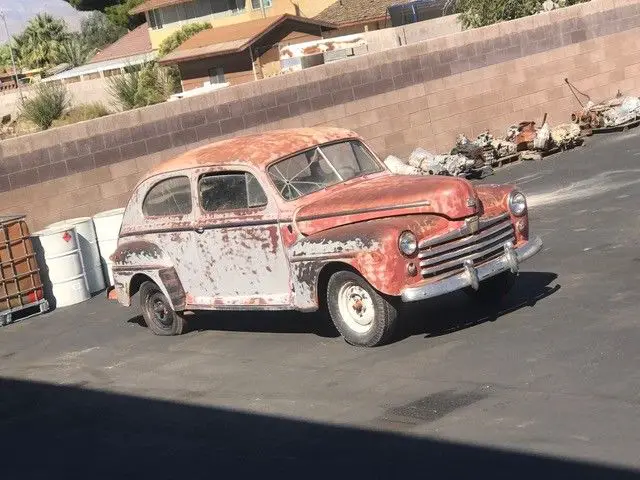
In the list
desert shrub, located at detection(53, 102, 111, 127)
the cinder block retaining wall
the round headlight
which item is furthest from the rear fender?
desert shrub, located at detection(53, 102, 111, 127)

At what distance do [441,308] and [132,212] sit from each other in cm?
349

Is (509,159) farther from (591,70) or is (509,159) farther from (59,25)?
(59,25)

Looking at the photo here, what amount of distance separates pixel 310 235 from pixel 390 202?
856mm

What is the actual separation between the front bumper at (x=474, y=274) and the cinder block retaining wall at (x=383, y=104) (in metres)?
9.37

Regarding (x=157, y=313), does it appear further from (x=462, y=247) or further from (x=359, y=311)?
(x=462, y=247)

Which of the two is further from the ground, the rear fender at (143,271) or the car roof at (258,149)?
the car roof at (258,149)

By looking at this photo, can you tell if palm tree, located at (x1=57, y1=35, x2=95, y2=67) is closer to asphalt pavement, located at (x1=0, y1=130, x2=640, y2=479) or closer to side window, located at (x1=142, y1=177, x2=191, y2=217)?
asphalt pavement, located at (x1=0, y1=130, x2=640, y2=479)

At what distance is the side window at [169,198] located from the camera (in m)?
11.5

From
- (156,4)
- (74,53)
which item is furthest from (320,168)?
(74,53)

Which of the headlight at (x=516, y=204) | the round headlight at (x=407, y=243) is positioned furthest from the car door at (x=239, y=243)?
the headlight at (x=516, y=204)

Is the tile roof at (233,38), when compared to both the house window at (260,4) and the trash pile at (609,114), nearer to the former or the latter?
the house window at (260,4)

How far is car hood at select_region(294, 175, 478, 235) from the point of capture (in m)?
9.66

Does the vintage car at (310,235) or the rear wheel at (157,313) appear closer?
the vintage car at (310,235)

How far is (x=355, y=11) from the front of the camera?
192 ft
